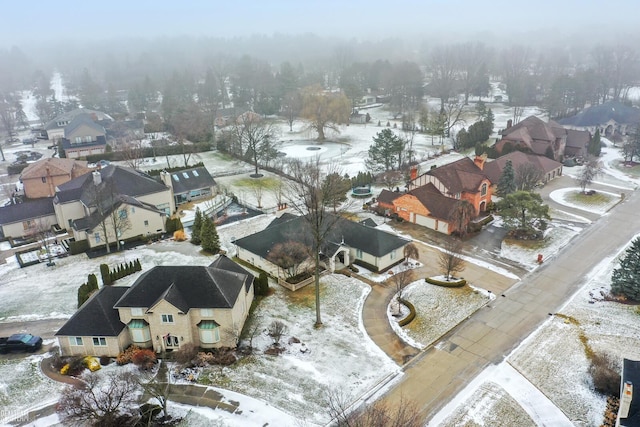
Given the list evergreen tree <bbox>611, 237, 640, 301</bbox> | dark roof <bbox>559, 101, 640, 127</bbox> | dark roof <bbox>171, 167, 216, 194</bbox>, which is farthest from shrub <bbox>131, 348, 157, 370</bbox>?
dark roof <bbox>559, 101, 640, 127</bbox>

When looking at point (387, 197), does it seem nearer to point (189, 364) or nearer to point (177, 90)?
point (189, 364)

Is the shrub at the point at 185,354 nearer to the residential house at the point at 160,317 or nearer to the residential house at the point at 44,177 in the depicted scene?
the residential house at the point at 160,317

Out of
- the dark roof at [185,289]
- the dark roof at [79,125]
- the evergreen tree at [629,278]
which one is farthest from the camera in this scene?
the dark roof at [79,125]

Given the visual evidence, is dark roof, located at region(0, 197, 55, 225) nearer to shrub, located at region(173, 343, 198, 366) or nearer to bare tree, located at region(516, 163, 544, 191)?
shrub, located at region(173, 343, 198, 366)

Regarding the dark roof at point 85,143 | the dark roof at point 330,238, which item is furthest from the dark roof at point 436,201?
the dark roof at point 85,143

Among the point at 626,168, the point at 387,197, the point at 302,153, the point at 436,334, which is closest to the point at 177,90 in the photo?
the point at 302,153

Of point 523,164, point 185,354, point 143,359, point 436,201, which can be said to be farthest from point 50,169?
point 523,164
